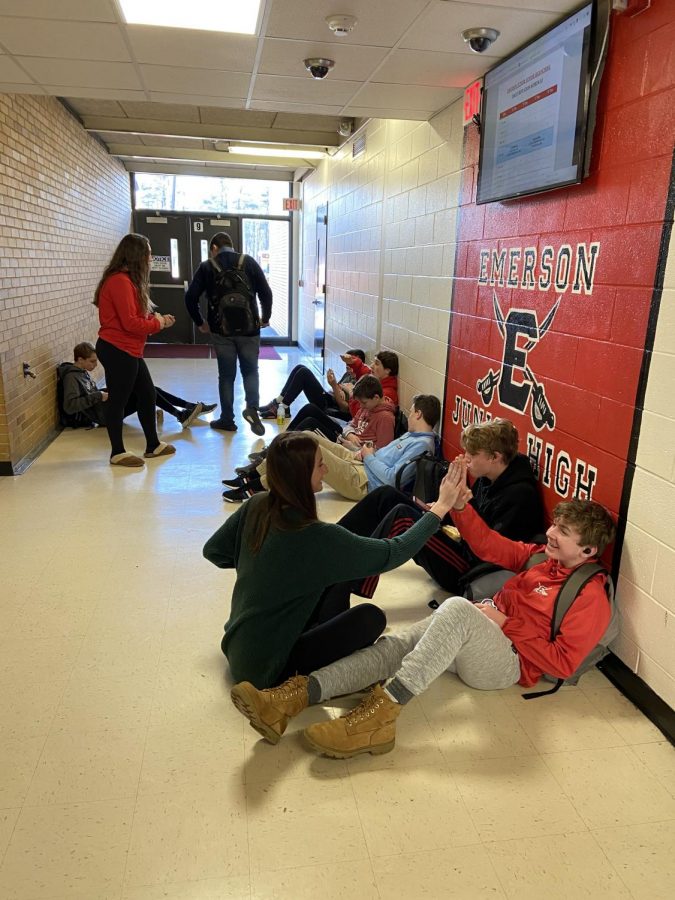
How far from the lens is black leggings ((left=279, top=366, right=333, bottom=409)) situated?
18.2ft

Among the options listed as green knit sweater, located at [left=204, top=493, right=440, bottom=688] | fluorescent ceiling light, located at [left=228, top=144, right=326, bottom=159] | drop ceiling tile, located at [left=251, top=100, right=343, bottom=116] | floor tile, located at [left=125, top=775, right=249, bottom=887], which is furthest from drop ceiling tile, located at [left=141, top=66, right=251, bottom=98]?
fluorescent ceiling light, located at [left=228, top=144, right=326, bottom=159]

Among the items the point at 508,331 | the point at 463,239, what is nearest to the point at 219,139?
the point at 463,239

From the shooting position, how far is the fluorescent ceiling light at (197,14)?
2.59m

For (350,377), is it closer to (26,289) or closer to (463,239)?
(463,239)

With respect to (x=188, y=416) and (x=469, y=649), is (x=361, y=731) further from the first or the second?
(x=188, y=416)

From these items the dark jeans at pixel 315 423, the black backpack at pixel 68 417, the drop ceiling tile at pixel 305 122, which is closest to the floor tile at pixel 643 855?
the dark jeans at pixel 315 423

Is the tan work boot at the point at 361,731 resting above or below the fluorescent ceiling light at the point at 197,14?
below

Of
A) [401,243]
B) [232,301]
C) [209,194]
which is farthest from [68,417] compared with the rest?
[209,194]

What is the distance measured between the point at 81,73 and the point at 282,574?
2.97 metres

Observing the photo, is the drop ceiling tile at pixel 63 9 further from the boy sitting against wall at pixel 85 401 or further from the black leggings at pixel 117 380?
the boy sitting against wall at pixel 85 401

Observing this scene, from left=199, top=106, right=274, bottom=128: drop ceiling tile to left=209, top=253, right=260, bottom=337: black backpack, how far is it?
165cm

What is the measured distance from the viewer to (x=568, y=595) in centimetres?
215

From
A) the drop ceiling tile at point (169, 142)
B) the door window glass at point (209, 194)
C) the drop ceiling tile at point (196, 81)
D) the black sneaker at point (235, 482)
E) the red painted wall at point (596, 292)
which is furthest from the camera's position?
the door window glass at point (209, 194)

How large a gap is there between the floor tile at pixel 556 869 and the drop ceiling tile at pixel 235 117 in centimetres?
631
